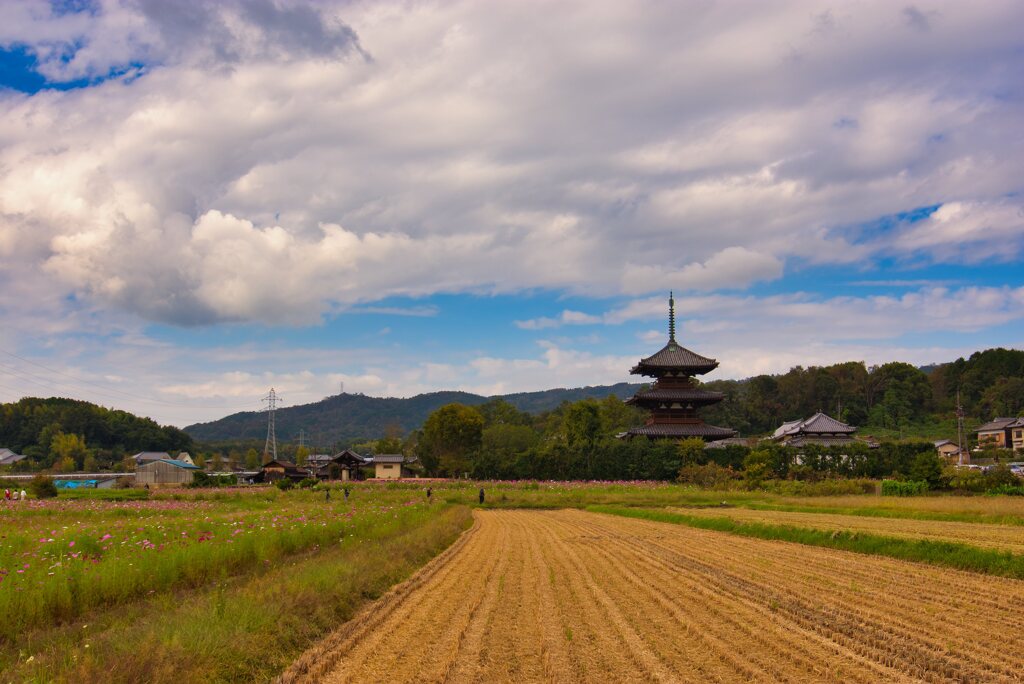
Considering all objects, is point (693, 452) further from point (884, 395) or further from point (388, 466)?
point (884, 395)

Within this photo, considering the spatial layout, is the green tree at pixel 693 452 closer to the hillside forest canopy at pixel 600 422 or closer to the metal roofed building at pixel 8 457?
the hillside forest canopy at pixel 600 422

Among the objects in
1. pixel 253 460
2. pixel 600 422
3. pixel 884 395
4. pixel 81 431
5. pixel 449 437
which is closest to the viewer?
pixel 600 422

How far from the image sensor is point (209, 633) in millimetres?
7332

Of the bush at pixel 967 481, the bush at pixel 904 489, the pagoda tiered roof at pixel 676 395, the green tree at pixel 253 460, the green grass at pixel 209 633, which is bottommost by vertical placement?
the green tree at pixel 253 460

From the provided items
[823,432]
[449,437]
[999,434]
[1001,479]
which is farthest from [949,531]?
[999,434]

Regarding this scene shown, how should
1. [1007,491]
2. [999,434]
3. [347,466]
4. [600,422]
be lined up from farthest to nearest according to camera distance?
[347,466] → [999,434] → [600,422] → [1007,491]

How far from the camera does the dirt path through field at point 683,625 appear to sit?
7.30 metres

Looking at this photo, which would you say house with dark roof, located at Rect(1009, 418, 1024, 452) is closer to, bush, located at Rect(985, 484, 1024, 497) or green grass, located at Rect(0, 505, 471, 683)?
bush, located at Rect(985, 484, 1024, 497)

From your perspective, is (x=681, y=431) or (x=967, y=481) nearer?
(x=967, y=481)

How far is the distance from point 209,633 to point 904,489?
3810 cm

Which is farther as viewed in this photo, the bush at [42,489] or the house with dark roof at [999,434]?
the house with dark roof at [999,434]

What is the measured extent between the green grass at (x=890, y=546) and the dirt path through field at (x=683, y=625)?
591mm

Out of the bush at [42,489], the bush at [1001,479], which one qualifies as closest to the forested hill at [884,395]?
the bush at [1001,479]

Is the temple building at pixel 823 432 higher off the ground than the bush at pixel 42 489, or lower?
higher
